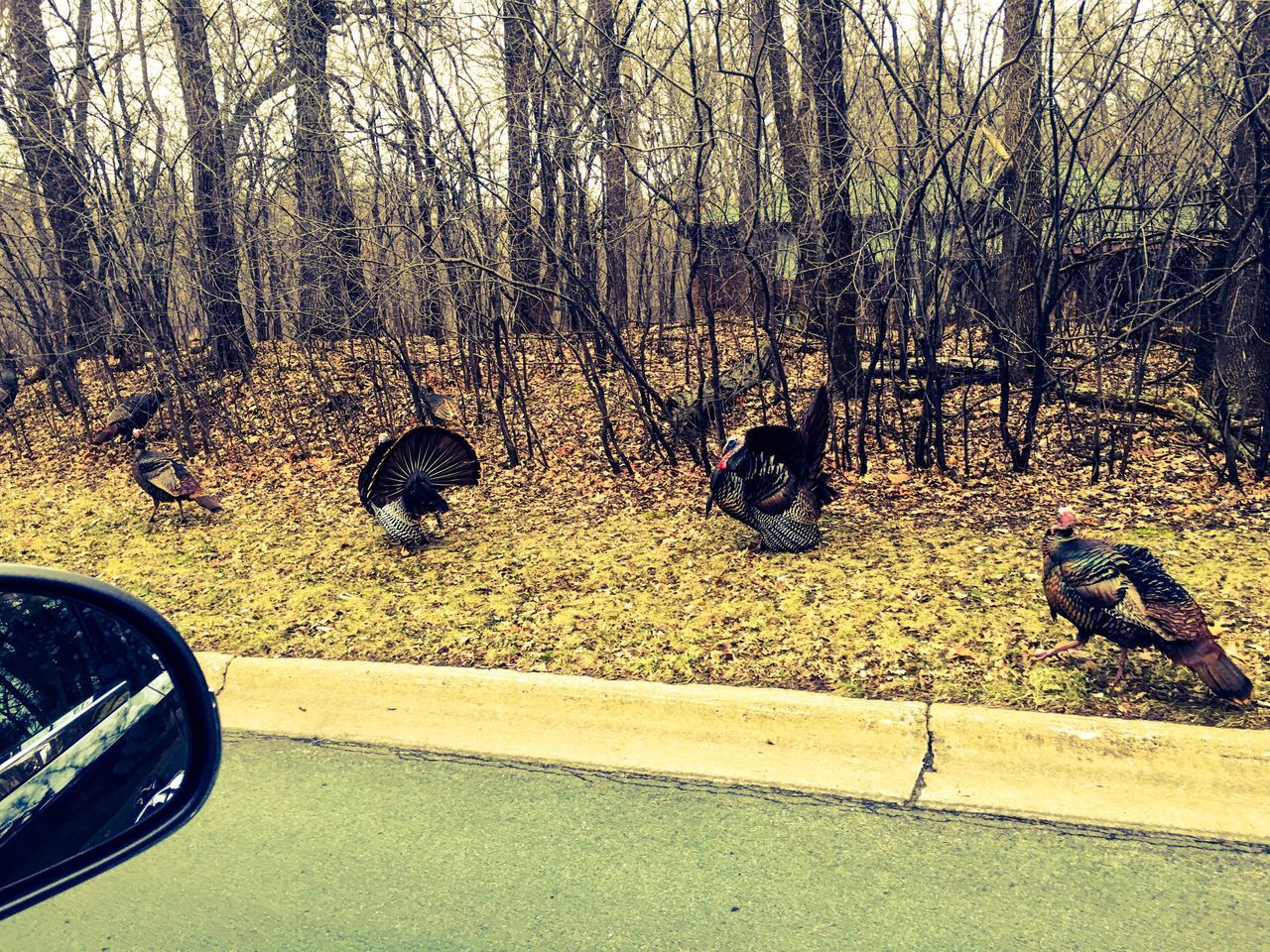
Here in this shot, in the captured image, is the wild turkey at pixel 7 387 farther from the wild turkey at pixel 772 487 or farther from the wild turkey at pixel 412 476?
the wild turkey at pixel 772 487

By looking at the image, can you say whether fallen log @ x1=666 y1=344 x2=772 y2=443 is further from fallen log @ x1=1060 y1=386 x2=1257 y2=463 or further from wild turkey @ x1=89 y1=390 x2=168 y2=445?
wild turkey @ x1=89 y1=390 x2=168 y2=445

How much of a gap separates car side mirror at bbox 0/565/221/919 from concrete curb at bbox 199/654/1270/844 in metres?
2.31

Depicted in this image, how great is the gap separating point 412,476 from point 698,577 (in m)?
2.47

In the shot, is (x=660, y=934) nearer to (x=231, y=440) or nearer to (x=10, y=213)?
(x=231, y=440)

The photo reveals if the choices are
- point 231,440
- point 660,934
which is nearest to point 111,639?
point 660,934

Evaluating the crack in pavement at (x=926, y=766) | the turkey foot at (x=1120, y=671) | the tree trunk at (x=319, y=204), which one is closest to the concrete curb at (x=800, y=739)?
the crack in pavement at (x=926, y=766)

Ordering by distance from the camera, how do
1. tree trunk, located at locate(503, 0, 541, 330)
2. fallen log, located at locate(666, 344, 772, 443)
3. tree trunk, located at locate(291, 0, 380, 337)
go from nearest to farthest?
tree trunk, located at locate(503, 0, 541, 330), fallen log, located at locate(666, 344, 772, 443), tree trunk, located at locate(291, 0, 380, 337)

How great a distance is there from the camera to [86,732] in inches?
74.6

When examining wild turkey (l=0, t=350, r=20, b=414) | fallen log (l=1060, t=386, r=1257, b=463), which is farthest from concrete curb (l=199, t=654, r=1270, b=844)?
wild turkey (l=0, t=350, r=20, b=414)

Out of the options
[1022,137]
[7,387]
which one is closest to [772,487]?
[1022,137]

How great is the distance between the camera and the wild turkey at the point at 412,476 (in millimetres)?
7188

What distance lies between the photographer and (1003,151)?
7.09 m

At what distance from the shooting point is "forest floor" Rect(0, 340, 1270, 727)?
4.67m

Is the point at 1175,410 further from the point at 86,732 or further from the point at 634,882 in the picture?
the point at 86,732
